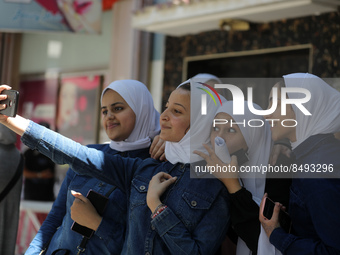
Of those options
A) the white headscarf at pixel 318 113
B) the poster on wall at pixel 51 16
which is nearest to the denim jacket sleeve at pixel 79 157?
the white headscarf at pixel 318 113

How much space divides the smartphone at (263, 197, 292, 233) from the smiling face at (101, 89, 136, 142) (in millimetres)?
978

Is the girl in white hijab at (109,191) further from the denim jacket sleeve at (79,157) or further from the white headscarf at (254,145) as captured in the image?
the white headscarf at (254,145)

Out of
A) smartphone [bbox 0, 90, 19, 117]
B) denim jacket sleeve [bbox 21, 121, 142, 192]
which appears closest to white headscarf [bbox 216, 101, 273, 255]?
denim jacket sleeve [bbox 21, 121, 142, 192]

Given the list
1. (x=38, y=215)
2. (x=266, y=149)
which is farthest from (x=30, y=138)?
(x=38, y=215)

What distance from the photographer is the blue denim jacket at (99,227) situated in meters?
2.61

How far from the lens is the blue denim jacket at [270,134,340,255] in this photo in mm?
2027

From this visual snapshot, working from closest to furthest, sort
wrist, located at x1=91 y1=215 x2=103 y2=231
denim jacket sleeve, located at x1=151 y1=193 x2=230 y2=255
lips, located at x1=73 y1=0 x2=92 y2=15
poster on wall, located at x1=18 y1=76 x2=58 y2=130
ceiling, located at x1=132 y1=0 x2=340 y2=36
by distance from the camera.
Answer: denim jacket sleeve, located at x1=151 y1=193 x2=230 y2=255
wrist, located at x1=91 y1=215 x2=103 y2=231
lips, located at x1=73 y1=0 x2=92 y2=15
ceiling, located at x1=132 y1=0 x2=340 y2=36
poster on wall, located at x1=18 y1=76 x2=58 y2=130

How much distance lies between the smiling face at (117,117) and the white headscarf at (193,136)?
0.41m

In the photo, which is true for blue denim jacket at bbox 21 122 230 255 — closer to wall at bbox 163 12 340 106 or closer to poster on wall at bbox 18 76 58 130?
wall at bbox 163 12 340 106

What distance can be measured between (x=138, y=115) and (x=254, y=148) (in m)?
0.75

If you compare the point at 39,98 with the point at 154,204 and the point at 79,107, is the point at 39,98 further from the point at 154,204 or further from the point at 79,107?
the point at 154,204

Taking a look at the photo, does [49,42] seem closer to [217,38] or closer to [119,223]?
[217,38]

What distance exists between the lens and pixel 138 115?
9.77 feet

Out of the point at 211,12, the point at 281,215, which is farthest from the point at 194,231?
the point at 211,12
